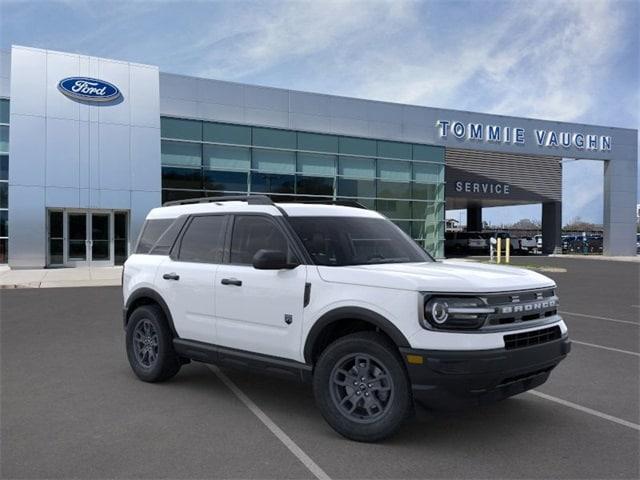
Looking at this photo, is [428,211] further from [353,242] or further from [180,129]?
[353,242]

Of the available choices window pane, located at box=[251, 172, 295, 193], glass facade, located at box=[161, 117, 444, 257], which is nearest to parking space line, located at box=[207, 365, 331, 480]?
glass facade, located at box=[161, 117, 444, 257]

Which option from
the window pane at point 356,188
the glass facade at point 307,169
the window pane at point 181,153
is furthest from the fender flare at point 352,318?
the window pane at point 356,188

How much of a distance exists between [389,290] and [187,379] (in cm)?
306

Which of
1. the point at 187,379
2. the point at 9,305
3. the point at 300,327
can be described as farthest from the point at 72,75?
the point at 300,327

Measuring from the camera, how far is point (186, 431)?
4727mm

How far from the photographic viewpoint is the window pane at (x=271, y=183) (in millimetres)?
27547

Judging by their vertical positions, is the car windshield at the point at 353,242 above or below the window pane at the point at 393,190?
below

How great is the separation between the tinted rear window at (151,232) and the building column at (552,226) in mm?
40867

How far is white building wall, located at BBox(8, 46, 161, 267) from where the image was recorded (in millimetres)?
22531

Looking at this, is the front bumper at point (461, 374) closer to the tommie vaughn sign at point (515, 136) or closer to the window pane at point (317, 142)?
the window pane at point (317, 142)

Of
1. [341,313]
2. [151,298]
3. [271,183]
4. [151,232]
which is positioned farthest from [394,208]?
[341,313]

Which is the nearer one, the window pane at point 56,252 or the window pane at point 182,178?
the window pane at point 56,252

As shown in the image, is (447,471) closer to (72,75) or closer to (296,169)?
(72,75)

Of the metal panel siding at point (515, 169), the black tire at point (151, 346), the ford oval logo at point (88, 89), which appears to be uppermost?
the ford oval logo at point (88, 89)
